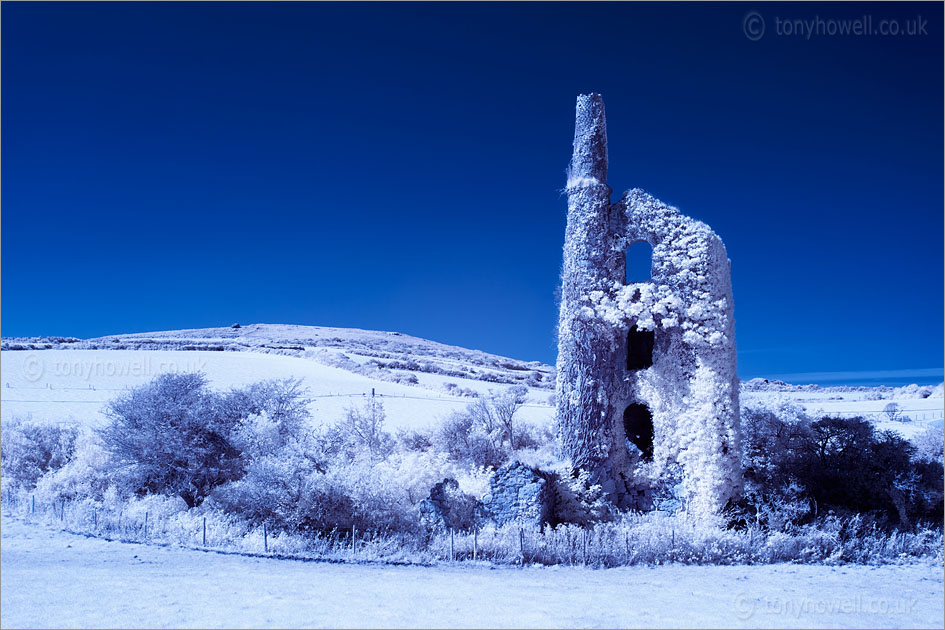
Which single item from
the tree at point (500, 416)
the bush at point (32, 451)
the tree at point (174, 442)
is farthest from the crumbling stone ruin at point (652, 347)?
the bush at point (32, 451)

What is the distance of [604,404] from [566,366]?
1.19m

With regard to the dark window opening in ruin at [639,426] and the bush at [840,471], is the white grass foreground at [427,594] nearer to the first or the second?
the bush at [840,471]

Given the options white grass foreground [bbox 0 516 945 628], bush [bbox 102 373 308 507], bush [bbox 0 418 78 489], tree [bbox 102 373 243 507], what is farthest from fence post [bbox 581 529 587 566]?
bush [bbox 0 418 78 489]

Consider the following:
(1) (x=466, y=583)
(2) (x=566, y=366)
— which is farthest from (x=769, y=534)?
(1) (x=466, y=583)

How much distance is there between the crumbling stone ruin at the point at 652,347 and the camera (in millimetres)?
13680

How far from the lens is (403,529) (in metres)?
13.5

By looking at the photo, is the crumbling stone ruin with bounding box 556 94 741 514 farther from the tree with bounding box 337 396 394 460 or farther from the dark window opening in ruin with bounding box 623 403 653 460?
the tree with bounding box 337 396 394 460

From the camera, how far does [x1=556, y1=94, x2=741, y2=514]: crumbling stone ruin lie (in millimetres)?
13680

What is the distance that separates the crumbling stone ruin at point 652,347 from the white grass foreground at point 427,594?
9.29 ft

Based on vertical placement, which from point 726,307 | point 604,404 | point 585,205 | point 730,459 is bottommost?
point 730,459

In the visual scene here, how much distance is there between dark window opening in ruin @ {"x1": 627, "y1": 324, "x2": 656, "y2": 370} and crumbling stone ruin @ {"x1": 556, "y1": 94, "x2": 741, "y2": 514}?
0.98 meters

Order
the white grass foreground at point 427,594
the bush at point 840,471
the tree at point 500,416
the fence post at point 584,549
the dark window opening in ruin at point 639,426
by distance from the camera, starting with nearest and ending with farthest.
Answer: the white grass foreground at point 427,594
the fence post at point 584,549
the bush at point 840,471
the dark window opening in ruin at point 639,426
the tree at point 500,416

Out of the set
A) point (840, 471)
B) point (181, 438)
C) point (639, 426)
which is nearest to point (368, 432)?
point (181, 438)

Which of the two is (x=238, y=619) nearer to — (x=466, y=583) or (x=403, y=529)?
(x=466, y=583)
